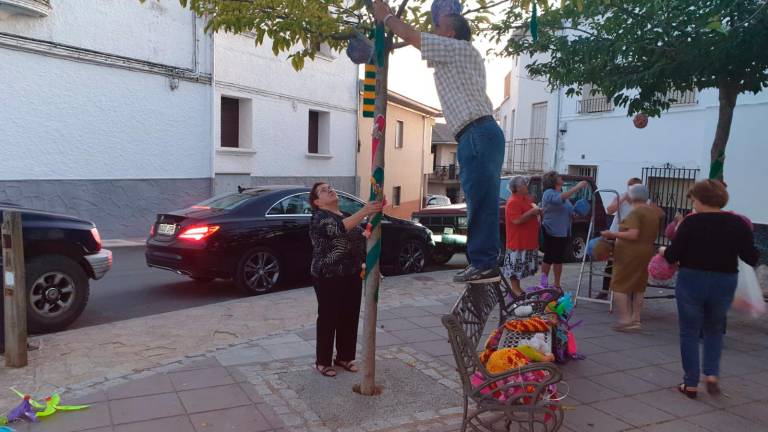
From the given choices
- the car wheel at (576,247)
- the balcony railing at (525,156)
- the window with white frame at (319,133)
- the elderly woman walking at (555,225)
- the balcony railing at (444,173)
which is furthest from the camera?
the balcony railing at (444,173)

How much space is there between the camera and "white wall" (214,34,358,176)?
1733 cm

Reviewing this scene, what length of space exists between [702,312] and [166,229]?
6551 millimetres

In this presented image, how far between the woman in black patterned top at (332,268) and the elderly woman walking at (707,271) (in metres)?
2.45

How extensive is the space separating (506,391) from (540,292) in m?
1.56

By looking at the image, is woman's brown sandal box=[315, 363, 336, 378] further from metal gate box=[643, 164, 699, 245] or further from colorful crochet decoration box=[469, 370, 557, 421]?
metal gate box=[643, 164, 699, 245]

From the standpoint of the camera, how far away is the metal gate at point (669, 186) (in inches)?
529

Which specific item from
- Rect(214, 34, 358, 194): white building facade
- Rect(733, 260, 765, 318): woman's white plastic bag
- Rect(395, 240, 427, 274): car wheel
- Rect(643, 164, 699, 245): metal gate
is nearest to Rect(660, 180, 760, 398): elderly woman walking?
Rect(733, 260, 765, 318): woman's white plastic bag

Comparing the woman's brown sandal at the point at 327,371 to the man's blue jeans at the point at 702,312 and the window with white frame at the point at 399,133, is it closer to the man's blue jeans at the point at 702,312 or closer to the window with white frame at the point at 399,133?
the man's blue jeans at the point at 702,312

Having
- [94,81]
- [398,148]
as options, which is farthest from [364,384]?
[398,148]

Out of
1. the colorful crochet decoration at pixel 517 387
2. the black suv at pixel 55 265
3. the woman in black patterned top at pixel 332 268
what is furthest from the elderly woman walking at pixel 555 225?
the black suv at pixel 55 265

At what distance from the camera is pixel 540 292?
4.92 m

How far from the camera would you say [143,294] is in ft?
27.3

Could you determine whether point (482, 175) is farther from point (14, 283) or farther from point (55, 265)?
point (55, 265)

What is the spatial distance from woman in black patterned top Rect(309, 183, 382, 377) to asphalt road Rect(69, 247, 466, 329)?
3278mm
